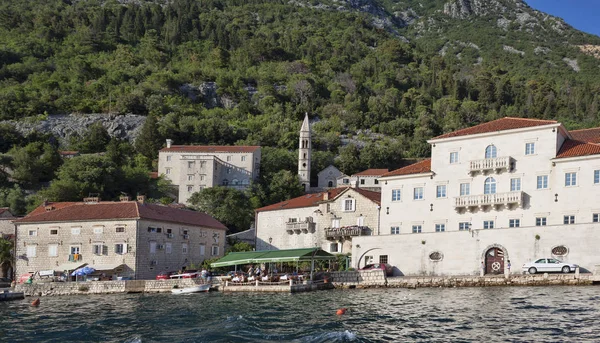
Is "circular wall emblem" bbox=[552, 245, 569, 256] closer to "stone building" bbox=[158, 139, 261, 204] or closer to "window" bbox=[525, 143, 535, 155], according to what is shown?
"window" bbox=[525, 143, 535, 155]

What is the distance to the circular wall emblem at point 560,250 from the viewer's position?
45188mm

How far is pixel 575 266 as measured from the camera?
4400 cm

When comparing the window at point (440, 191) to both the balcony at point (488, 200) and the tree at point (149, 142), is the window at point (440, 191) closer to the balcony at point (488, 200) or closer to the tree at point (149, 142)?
the balcony at point (488, 200)

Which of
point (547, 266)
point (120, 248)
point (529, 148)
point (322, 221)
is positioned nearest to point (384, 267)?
point (547, 266)

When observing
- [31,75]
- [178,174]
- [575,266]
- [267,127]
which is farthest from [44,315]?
[31,75]

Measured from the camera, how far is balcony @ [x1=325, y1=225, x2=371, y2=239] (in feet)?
202

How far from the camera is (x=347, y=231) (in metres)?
62.6

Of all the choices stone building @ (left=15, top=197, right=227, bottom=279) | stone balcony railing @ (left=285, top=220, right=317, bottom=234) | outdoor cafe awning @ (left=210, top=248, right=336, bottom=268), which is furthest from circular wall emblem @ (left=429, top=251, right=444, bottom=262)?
stone building @ (left=15, top=197, right=227, bottom=279)

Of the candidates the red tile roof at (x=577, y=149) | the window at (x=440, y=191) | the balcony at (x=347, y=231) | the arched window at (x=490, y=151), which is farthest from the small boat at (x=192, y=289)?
the red tile roof at (x=577, y=149)

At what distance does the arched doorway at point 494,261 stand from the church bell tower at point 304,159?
62468 mm

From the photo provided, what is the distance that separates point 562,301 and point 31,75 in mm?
148597

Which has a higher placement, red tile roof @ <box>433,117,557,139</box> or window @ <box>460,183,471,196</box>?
red tile roof @ <box>433,117,557,139</box>

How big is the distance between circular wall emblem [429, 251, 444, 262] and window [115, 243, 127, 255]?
78.7 ft

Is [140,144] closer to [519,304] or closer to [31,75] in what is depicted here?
[31,75]
